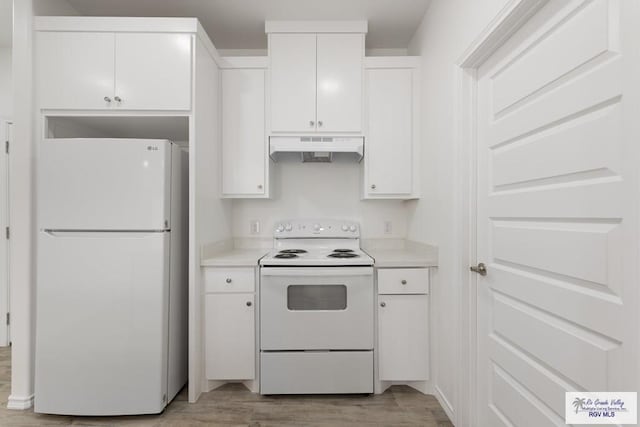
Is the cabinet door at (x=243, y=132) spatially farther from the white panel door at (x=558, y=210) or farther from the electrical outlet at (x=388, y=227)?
the white panel door at (x=558, y=210)

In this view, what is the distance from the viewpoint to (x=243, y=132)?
235 centimetres

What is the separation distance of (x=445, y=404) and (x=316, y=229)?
1.49m

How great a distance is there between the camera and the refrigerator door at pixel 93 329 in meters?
1.76

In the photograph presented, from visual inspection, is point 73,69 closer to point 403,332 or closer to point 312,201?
point 312,201

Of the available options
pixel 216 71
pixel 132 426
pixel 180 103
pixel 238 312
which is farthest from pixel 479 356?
pixel 216 71

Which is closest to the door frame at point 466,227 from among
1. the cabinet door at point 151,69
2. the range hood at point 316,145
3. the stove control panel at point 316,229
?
the range hood at point 316,145

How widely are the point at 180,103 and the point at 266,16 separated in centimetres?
98

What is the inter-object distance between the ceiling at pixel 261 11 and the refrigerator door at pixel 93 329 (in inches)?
→ 65.2

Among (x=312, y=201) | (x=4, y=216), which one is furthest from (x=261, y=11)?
(x=4, y=216)

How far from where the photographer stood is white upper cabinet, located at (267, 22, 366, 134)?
7.60 ft

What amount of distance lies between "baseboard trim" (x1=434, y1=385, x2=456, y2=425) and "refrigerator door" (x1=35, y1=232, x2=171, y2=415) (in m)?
1.69

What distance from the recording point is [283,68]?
7.60ft

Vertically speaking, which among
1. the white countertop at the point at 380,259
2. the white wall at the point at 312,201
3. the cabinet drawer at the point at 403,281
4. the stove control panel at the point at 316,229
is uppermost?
the white wall at the point at 312,201

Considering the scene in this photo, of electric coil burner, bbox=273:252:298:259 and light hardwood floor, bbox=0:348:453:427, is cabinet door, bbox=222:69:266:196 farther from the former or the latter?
light hardwood floor, bbox=0:348:453:427
